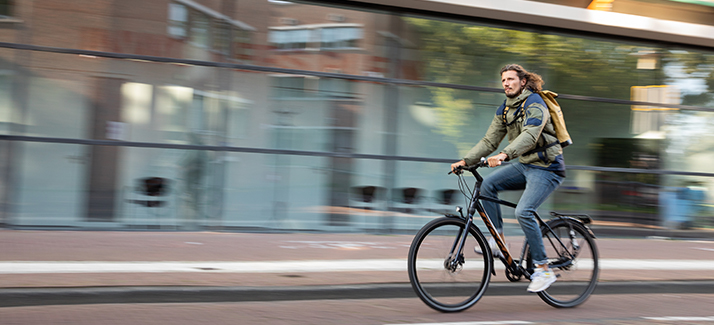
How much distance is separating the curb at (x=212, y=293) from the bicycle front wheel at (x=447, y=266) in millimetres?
829

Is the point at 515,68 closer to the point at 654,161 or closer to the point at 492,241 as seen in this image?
the point at 492,241

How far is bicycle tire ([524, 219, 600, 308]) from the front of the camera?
4.68 m

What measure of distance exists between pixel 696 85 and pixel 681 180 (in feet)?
6.29

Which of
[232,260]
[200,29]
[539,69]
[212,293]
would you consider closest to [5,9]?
[200,29]

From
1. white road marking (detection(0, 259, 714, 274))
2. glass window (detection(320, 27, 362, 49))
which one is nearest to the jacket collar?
white road marking (detection(0, 259, 714, 274))

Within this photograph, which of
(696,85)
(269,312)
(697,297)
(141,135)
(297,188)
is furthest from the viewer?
(696,85)

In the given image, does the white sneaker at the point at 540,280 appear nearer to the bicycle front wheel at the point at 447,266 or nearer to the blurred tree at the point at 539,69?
the bicycle front wheel at the point at 447,266

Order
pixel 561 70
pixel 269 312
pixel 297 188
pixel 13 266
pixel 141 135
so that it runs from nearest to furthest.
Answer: pixel 269 312, pixel 13 266, pixel 141 135, pixel 297 188, pixel 561 70

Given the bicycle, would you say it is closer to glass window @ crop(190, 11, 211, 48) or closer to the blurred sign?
glass window @ crop(190, 11, 211, 48)

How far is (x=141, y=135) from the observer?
895 centimetres

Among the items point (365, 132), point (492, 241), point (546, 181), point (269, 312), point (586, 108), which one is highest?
point (586, 108)

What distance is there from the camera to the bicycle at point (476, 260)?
4.17 meters

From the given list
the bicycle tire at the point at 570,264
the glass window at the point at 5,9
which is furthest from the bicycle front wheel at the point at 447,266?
the glass window at the point at 5,9

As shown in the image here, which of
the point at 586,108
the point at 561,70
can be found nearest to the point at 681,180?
the point at 586,108
